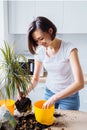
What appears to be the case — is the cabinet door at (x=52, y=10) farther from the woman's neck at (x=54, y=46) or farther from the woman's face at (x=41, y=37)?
the woman's face at (x=41, y=37)

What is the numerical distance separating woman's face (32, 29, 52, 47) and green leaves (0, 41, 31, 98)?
24 centimetres

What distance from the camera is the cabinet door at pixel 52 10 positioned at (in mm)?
2611

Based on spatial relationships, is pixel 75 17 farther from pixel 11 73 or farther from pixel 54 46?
pixel 11 73

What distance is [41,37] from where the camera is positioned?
1454 mm

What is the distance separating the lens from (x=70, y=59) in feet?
4.78

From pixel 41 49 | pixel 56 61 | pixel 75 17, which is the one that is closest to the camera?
pixel 56 61

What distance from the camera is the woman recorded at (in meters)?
1.38

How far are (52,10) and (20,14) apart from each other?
43 centimetres

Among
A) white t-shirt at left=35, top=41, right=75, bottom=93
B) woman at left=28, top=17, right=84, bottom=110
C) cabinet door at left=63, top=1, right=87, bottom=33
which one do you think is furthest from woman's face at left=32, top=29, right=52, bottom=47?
cabinet door at left=63, top=1, right=87, bottom=33

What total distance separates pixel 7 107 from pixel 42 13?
1.70 m

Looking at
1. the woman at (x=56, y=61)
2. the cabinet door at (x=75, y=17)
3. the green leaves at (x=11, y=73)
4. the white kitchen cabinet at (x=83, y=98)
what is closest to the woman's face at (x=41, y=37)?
the woman at (x=56, y=61)

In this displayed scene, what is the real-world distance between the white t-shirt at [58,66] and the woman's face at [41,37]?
131 millimetres

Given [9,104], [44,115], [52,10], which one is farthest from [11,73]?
[52,10]

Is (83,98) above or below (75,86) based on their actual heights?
below
